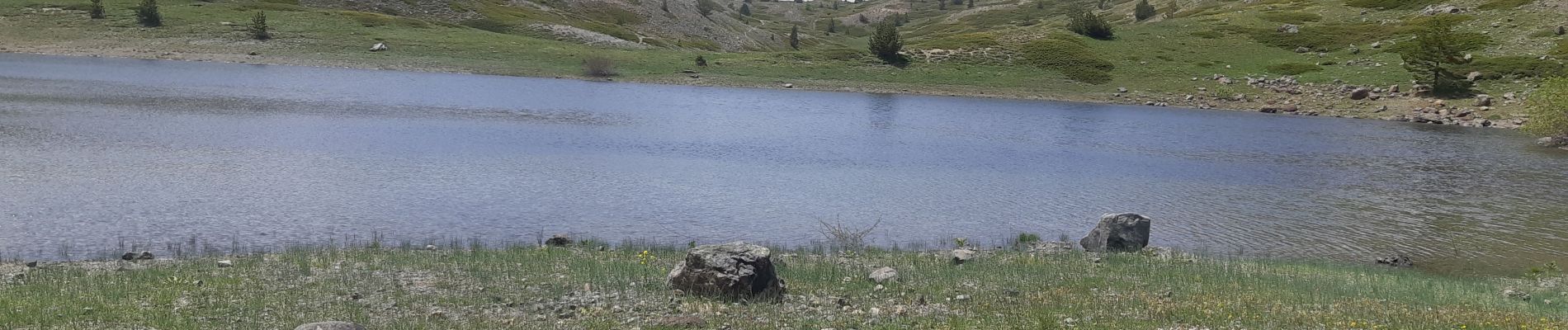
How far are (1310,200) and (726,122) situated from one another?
3188 cm

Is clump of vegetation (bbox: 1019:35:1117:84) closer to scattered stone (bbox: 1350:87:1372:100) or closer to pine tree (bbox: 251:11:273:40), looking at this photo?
scattered stone (bbox: 1350:87:1372:100)

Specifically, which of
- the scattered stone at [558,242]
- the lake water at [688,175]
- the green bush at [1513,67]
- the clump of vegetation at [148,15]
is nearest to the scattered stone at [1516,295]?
the lake water at [688,175]

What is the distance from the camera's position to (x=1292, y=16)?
123188 mm

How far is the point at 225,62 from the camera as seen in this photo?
9112 cm

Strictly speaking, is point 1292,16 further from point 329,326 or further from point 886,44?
point 329,326

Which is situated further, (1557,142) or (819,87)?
(819,87)

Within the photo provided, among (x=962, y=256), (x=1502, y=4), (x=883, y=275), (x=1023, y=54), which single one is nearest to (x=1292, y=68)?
(x=1023, y=54)

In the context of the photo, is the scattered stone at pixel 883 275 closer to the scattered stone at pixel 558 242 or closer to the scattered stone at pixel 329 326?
the scattered stone at pixel 558 242

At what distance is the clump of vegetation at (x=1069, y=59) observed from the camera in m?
102

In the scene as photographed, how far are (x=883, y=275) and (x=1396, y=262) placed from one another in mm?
14687

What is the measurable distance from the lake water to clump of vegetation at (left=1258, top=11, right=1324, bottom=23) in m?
51.9

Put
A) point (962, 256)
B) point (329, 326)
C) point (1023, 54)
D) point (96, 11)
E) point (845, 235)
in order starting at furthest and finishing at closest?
point (1023, 54), point (96, 11), point (845, 235), point (962, 256), point (329, 326)

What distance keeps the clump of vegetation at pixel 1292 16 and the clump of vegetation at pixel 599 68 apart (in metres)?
74.5

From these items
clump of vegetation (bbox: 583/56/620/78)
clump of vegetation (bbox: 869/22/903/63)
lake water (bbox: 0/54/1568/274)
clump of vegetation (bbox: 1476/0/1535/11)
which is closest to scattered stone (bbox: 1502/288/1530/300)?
lake water (bbox: 0/54/1568/274)
